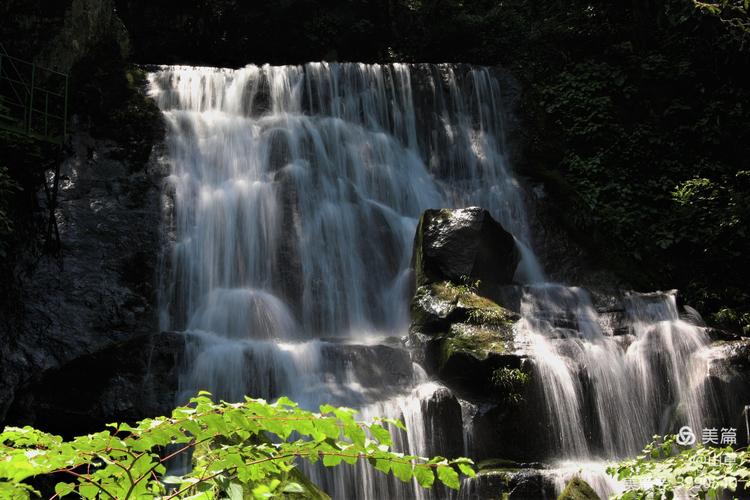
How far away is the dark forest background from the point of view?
44.0 ft

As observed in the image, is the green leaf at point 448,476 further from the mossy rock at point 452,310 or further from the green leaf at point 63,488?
the mossy rock at point 452,310

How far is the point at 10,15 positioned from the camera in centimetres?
1194

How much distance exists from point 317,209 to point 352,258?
4.22 feet

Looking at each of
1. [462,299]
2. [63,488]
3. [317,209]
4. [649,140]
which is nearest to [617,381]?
[462,299]

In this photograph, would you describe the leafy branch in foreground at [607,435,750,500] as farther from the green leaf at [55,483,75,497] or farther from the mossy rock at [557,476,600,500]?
the mossy rock at [557,476,600,500]

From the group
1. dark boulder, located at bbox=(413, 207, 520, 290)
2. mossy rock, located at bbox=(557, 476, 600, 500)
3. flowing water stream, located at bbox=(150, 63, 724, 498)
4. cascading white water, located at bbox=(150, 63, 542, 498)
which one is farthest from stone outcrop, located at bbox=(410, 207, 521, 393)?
mossy rock, located at bbox=(557, 476, 600, 500)

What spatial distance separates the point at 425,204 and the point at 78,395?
7.94 metres

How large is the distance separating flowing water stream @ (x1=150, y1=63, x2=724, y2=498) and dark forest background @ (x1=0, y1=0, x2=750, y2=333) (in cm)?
139

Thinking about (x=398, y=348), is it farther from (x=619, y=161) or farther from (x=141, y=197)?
(x=619, y=161)

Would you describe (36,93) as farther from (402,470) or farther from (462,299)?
(402,470)

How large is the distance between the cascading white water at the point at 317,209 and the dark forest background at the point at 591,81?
3.93 feet

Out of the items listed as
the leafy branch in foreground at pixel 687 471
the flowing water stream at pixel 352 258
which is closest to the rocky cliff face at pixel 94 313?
the flowing water stream at pixel 352 258

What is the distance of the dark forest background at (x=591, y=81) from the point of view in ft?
44.0

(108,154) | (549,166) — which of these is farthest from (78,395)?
(549,166)
